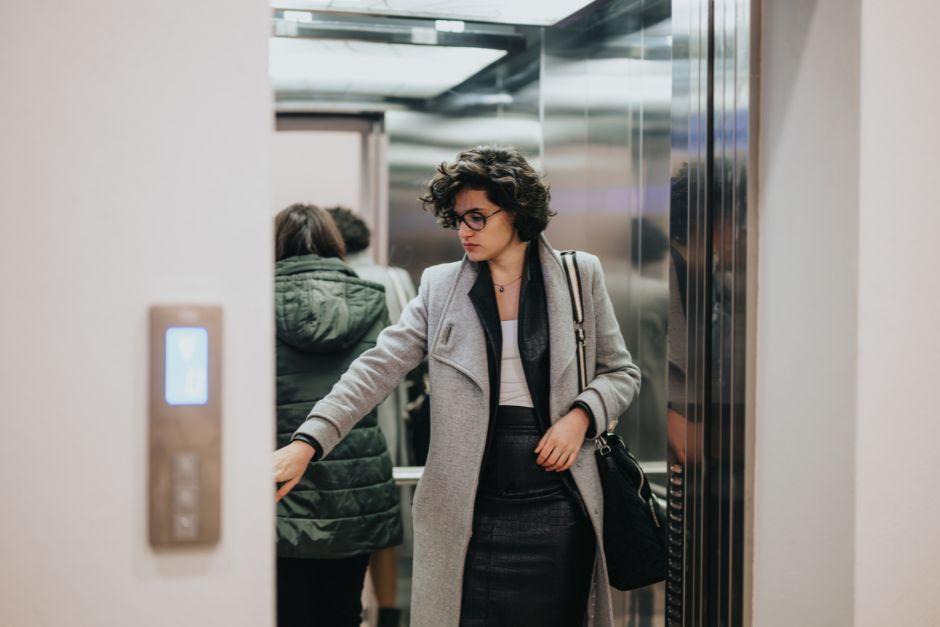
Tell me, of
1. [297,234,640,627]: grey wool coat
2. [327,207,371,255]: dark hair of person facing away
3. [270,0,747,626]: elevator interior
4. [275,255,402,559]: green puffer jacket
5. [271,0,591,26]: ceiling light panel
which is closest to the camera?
[270,0,747,626]: elevator interior

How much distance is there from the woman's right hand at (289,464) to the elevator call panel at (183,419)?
0.66 meters

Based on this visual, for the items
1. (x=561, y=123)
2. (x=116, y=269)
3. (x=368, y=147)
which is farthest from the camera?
(x=368, y=147)

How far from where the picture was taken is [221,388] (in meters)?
1.27

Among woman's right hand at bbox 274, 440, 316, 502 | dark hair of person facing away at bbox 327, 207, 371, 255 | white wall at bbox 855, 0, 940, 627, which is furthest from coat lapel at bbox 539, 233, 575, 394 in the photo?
dark hair of person facing away at bbox 327, 207, 371, 255

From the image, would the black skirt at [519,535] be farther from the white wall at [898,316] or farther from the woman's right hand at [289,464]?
the white wall at [898,316]

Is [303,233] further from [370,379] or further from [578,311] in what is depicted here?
[578,311]

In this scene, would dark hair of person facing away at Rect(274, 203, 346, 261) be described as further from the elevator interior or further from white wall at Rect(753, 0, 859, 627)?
white wall at Rect(753, 0, 859, 627)

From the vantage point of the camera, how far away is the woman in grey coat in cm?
224

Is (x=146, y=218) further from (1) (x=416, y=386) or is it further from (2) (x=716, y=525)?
(1) (x=416, y=386)

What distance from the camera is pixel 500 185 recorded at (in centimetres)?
229

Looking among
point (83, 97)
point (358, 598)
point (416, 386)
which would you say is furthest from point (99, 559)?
point (416, 386)

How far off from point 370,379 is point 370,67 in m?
2.00

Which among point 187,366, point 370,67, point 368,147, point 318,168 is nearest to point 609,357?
point 187,366

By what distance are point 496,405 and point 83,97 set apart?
128 centimetres
